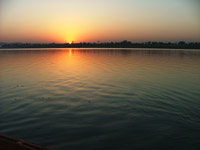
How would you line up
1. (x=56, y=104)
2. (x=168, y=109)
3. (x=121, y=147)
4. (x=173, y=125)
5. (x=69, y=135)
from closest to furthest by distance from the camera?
(x=121, y=147), (x=69, y=135), (x=173, y=125), (x=168, y=109), (x=56, y=104)

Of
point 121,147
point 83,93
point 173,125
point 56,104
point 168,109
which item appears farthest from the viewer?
point 83,93

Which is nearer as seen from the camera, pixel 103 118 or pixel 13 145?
pixel 13 145

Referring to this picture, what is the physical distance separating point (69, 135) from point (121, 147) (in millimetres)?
2397

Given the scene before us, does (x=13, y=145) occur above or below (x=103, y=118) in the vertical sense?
above

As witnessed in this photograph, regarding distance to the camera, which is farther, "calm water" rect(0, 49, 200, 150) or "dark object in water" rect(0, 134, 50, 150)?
"calm water" rect(0, 49, 200, 150)

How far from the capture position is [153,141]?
728 cm

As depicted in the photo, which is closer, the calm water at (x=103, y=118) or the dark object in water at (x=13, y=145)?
the dark object in water at (x=13, y=145)

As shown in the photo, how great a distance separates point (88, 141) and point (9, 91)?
1109cm

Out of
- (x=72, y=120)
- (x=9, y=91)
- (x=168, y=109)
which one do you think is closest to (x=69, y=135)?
(x=72, y=120)

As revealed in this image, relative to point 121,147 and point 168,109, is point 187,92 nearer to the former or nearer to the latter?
point 168,109

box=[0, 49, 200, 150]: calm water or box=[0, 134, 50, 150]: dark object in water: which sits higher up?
box=[0, 134, 50, 150]: dark object in water

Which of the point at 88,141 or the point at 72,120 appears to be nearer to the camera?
the point at 88,141

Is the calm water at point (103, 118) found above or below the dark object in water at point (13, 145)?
below

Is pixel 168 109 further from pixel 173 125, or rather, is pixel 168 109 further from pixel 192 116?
pixel 173 125
